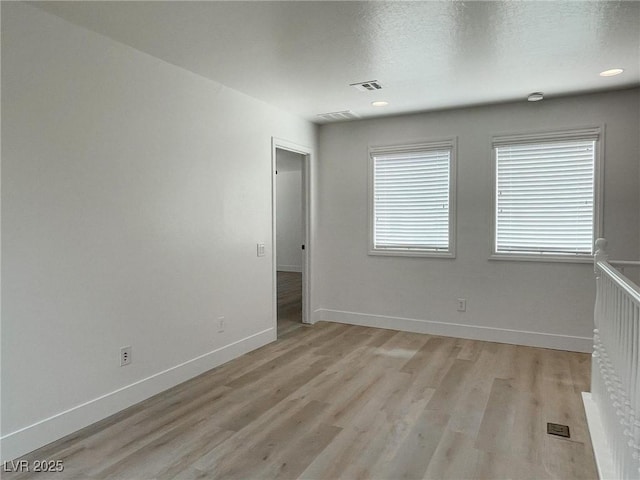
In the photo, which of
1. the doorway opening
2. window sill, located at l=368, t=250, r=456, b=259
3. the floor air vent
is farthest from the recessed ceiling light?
the doorway opening

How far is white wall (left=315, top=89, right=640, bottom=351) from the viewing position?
4.14m

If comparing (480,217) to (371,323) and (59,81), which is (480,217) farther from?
(59,81)

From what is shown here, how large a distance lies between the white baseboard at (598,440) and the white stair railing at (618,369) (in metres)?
0.01

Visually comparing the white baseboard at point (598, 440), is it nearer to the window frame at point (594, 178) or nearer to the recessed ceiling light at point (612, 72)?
the window frame at point (594, 178)

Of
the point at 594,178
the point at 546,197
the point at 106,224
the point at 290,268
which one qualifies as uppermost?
the point at 594,178

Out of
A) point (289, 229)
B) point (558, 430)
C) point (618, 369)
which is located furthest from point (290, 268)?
point (618, 369)

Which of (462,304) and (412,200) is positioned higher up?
(412,200)

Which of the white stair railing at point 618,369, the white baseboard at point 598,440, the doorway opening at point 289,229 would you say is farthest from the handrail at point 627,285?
the doorway opening at point 289,229

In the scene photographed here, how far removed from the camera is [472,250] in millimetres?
4781

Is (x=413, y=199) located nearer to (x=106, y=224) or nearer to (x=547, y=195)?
(x=547, y=195)

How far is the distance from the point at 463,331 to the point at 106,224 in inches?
149

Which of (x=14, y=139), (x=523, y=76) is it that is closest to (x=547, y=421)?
(x=523, y=76)

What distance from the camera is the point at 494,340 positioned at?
185 inches

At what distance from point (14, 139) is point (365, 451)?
8.70 feet
